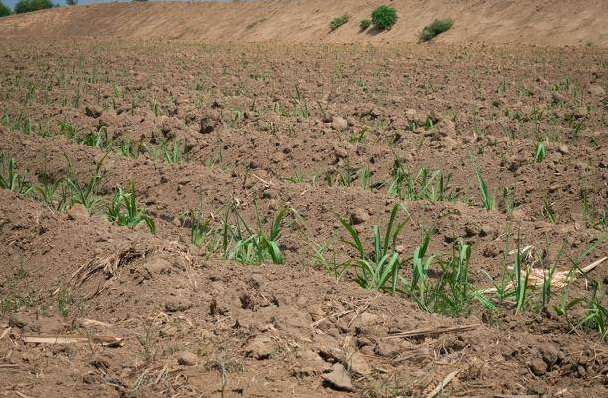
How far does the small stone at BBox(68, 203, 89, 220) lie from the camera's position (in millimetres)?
4457

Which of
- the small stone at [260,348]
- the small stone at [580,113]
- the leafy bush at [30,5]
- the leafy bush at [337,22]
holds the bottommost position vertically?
the leafy bush at [337,22]

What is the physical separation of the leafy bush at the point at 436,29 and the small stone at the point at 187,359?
71.5ft

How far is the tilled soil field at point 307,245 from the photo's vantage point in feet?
9.61

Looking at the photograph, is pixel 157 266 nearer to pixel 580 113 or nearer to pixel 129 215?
pixel 129 215

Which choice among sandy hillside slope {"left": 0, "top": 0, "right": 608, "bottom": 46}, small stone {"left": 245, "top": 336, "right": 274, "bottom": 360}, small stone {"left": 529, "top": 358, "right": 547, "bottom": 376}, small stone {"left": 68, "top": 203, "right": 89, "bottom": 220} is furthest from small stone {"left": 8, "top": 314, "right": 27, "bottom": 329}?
sandy hillside slope {"left": 0, "top": 0, "right": 608, "bottom": 46}

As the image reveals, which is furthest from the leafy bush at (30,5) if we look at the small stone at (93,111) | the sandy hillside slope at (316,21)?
the small stone at (93,111)

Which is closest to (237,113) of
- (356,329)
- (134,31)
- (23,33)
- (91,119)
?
(91,119)

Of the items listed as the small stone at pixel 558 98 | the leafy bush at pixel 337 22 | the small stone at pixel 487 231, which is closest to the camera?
the small stone at pixel 487 231

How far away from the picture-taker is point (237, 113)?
7.92m

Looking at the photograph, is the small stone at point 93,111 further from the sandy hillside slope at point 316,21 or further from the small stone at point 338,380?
the sandy hillside slope at point 316,21

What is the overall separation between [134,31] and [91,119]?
30581mm

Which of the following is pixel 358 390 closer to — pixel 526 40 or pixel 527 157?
pixel 527 157

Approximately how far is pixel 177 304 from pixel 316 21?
27.9 metres

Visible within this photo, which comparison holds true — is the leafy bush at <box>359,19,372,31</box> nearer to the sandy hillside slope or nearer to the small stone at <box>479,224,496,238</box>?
the sandy hillside slope
